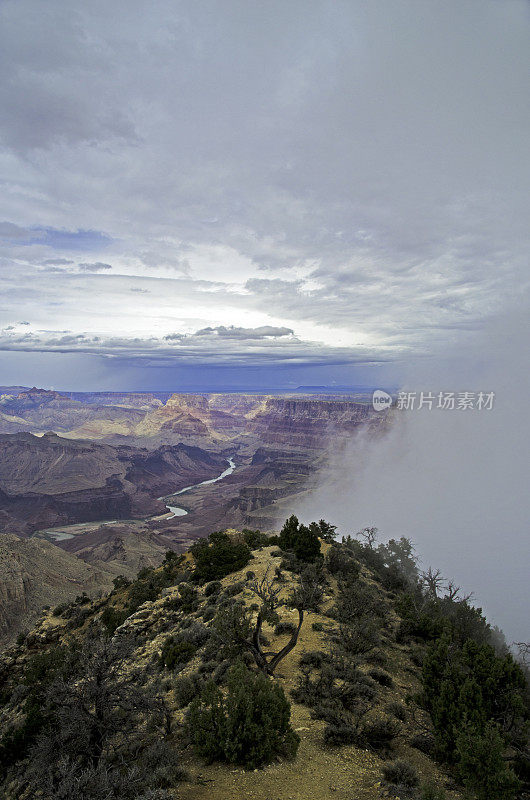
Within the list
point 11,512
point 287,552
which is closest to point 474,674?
point 287,552

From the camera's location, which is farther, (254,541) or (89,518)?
(89,518)

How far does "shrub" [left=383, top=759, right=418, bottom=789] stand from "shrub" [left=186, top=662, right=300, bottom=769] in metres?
1.97

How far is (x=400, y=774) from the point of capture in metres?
7.66

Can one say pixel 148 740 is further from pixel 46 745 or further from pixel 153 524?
pixel 153 524

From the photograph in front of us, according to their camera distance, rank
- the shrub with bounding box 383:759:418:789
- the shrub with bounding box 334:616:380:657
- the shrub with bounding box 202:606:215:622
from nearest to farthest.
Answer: the shrub with bounding box 383:759:418:789
the shrub with bounding box 334:616:380:657
the shrub with bounding box 202:606:215:622

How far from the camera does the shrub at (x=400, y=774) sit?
756cm

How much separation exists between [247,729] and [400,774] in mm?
3284

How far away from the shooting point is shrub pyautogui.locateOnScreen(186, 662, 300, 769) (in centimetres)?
794

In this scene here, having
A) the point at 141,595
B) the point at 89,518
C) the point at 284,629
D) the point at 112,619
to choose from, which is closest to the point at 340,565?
the point at 284,629

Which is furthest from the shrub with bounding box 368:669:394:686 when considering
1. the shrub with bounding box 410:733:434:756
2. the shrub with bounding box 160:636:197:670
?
the shrub with bounding box 160:636:197:670

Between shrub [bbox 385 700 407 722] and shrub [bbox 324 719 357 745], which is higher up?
shrub [bbox 324 719 357 745]

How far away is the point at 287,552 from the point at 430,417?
173780 millimetres

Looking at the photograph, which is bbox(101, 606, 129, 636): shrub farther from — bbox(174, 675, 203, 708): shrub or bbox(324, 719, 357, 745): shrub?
bbox(324, 719, 357, 745): shrub

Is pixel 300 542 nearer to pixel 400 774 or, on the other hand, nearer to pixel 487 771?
pixel 400 774
